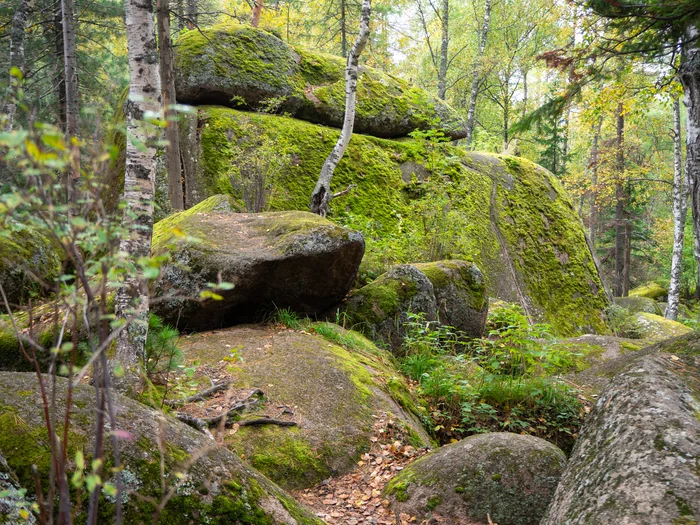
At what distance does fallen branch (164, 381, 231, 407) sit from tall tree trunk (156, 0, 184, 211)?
17.2ft

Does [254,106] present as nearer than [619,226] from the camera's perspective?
Yes

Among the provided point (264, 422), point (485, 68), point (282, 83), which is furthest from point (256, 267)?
point (485, 68)

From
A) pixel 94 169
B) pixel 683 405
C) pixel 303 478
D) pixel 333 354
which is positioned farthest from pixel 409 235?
pixel 94 169

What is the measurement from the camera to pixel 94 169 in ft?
4.02

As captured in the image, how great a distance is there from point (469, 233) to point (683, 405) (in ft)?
31.0

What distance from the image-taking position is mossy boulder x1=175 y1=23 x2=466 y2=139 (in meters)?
10.5

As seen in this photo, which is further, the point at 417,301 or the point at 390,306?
the point at 417,301

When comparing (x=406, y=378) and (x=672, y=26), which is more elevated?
(x=672, y=26)

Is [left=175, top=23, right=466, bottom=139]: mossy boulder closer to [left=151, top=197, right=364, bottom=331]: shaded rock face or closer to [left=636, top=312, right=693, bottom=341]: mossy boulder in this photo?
[left=151, top=197, right=364, bottom=331]: shaded rock face

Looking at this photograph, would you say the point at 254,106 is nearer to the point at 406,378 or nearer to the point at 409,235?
the point at 409,235

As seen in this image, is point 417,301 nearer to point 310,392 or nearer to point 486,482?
point 310,392

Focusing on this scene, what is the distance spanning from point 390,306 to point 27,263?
14.8 feet

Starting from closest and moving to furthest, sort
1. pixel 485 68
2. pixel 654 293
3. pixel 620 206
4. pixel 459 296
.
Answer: pixel 459 296
pixel 485 68
pixel 620 206
pixel 654 293

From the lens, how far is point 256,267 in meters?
5.85
